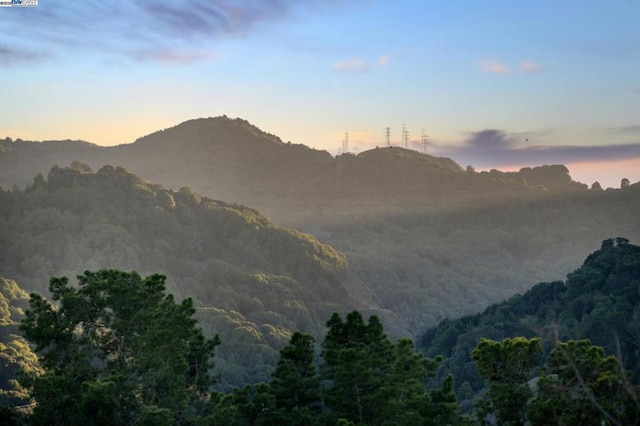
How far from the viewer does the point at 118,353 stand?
Result: 4566 cm

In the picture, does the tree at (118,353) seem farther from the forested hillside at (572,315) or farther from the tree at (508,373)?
the forested hillside at (572,315)

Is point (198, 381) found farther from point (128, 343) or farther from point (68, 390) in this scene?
point (68, 390)

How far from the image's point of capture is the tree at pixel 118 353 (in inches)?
1593

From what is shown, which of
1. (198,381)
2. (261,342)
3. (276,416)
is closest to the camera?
(276,416)

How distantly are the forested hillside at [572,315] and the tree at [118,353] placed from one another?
6485 cm

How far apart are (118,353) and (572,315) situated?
99769 millimetres

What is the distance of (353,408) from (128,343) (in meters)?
13.7

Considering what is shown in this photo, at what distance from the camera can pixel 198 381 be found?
1864 inches

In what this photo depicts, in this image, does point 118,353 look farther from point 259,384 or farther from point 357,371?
point 357,371

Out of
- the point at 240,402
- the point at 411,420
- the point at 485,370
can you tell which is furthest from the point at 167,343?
the point at 485,370

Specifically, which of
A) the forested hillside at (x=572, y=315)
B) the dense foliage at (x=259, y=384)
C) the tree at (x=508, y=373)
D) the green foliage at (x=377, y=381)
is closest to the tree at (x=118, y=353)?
the dense foliage at (x=259, y=384)

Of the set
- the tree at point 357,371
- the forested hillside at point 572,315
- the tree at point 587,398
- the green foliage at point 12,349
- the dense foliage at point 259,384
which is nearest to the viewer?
the tree at point 587,398

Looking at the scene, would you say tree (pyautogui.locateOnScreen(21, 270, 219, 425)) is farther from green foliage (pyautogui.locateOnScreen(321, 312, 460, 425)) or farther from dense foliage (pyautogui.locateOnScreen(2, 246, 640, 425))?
green foliage (pyautogui.locateOnScreen(321, 312, 460, 425))

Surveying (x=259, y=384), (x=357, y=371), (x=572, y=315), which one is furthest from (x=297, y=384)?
(x=572, y=315)
